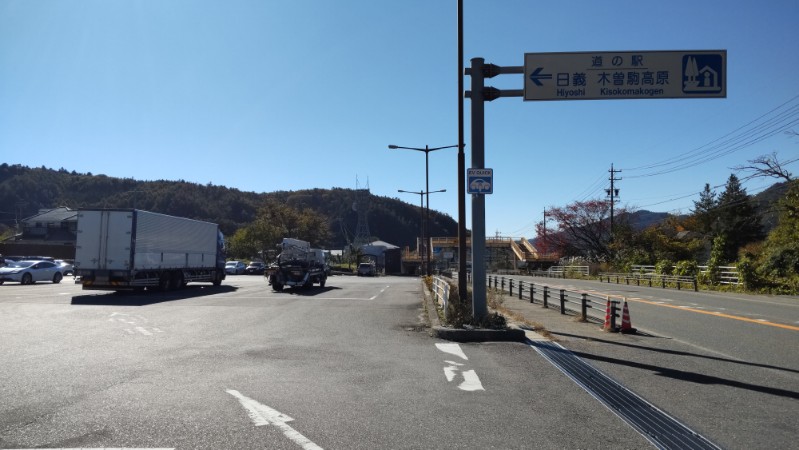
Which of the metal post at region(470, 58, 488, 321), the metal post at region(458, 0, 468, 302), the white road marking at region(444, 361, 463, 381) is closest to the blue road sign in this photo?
the metal post at region(470, 58, 488, 321)

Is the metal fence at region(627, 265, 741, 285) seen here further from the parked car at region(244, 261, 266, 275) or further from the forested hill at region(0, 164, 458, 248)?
the forested hill at region(0, 164, 458, 248)

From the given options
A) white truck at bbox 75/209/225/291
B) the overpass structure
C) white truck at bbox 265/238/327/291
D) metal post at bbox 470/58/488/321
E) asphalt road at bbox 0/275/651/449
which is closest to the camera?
asphalt road at bbox 0/275/651/449

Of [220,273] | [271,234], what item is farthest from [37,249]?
[220,273]

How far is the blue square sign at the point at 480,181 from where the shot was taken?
12.0 m

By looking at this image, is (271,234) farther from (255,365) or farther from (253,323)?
(255,365)

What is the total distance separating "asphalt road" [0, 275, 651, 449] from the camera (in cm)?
512

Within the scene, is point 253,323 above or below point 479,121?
below

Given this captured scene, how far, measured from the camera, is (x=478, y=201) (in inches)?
487

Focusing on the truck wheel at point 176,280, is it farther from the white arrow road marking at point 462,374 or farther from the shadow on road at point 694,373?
the shadow on road at point 694,373

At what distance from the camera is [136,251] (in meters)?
23.2

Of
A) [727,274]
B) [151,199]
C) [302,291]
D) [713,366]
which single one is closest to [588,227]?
[727,274]

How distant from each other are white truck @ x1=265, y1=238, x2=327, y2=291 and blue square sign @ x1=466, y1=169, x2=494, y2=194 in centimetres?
1777

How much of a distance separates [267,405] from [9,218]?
122367 mm

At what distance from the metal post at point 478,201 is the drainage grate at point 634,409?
302 cm
